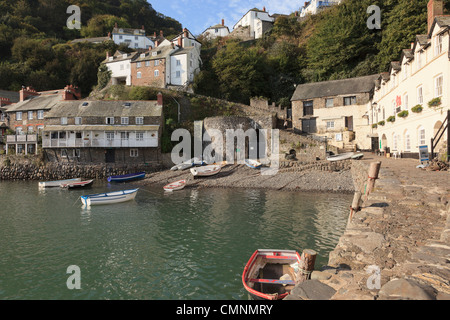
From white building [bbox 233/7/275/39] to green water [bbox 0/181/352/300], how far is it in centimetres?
7092

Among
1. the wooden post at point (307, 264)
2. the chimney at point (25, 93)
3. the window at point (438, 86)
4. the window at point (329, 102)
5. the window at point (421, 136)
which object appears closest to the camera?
the wooden post at point (307, 264)

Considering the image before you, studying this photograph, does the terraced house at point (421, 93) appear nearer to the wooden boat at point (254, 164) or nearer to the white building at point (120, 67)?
the wooden boat at point (254, 164)

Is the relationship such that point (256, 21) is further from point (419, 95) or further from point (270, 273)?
point (270, 273)

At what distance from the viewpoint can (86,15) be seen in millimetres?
88000

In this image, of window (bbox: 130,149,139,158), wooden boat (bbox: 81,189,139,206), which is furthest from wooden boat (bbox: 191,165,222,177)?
window (bbox: 130,149,139,158)

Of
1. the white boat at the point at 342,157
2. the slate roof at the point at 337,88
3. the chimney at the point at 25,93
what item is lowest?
the white boat at the point at 342,157

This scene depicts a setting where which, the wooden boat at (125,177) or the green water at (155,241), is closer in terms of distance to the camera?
the green water at (155,241)

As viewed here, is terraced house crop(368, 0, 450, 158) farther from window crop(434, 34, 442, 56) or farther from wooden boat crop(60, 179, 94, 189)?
wooden boat crop(60, 179, 94, 189)

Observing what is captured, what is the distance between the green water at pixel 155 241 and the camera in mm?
9227

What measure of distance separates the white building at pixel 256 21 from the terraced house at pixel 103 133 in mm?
53945

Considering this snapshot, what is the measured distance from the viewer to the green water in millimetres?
9227

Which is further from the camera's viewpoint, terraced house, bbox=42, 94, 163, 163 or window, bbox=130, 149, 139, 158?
window, bbox=130, 149, 139, 158

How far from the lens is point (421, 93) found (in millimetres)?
20547

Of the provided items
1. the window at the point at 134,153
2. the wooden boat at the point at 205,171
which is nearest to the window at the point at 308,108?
the wooden boat at the point at 205,171
